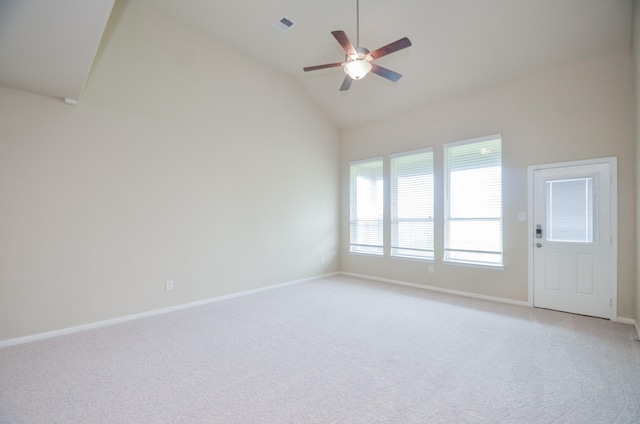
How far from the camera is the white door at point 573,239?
3.62 m

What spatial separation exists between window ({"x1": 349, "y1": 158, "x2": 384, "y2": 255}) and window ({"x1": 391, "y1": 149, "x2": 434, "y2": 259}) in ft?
1.02

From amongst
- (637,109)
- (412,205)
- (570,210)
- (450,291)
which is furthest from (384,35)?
(450,291)

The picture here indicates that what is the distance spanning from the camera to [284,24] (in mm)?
4242

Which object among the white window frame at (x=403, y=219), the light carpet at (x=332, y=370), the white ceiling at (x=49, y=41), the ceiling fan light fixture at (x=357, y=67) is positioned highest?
the ceiling fan light fixture at (x=357, y=67)

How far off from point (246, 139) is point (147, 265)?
245 centimetres

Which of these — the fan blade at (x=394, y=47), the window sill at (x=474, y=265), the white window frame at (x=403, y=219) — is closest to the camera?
the fan blade at (x=394, y=47)

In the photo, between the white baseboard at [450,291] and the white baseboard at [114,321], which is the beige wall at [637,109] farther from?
the white baseboard at [114,321]

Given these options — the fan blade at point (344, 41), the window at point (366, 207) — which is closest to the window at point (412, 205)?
the window at point (366, 207)

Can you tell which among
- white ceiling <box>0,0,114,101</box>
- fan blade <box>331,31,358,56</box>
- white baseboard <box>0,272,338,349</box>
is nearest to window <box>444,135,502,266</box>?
fan blade <box>331,31,358,56</box>

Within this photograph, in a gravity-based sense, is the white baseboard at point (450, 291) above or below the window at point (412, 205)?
below

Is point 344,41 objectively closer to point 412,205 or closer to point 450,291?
point 412,205

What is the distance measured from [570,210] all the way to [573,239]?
1.27 ft

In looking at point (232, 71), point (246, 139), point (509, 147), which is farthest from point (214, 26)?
point (509, 147)

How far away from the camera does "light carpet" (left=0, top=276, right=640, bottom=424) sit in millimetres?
1939
